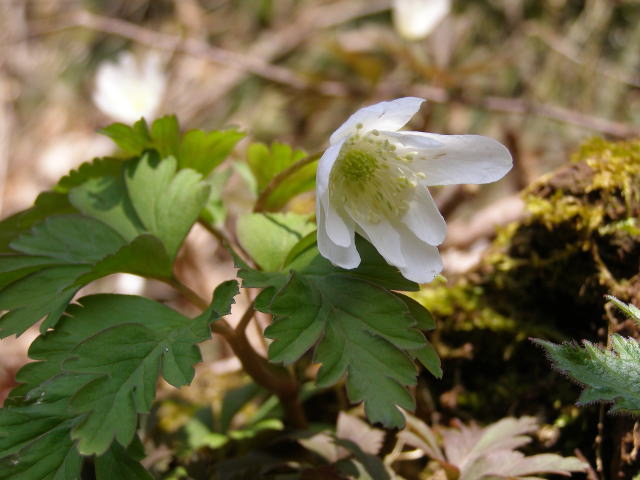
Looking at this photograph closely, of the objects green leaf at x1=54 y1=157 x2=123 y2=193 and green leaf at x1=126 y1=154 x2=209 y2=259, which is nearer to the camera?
green leaf at x1=126 y1=154 x2=209 y2=259

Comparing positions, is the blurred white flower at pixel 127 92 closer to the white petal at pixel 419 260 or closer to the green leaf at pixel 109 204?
the green leaf at pixel 109 204

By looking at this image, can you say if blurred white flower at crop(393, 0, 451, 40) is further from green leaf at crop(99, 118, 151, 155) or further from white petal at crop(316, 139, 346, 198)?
white petal at crop(316, 139, 346, 198)

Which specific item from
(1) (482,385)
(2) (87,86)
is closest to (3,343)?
(2) (87,86)

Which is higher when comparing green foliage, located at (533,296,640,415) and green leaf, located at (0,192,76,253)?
green leaf, located at (0,192,76,253)

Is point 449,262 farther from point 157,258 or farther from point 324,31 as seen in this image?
point 324,31

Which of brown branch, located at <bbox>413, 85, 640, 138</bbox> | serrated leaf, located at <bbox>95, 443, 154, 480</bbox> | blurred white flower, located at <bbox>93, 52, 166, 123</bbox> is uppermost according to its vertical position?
blurred white flower, located at <bbox>93, 52, 166, 123</bbox>

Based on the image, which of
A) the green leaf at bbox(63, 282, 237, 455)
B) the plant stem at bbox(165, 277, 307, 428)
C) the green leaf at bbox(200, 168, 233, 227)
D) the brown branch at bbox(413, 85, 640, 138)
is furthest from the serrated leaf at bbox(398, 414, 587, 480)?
the brown branch at bbox(413, 85, 640, 138)

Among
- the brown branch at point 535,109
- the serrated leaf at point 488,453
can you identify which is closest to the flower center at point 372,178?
the serrated leaf at point 488,453
